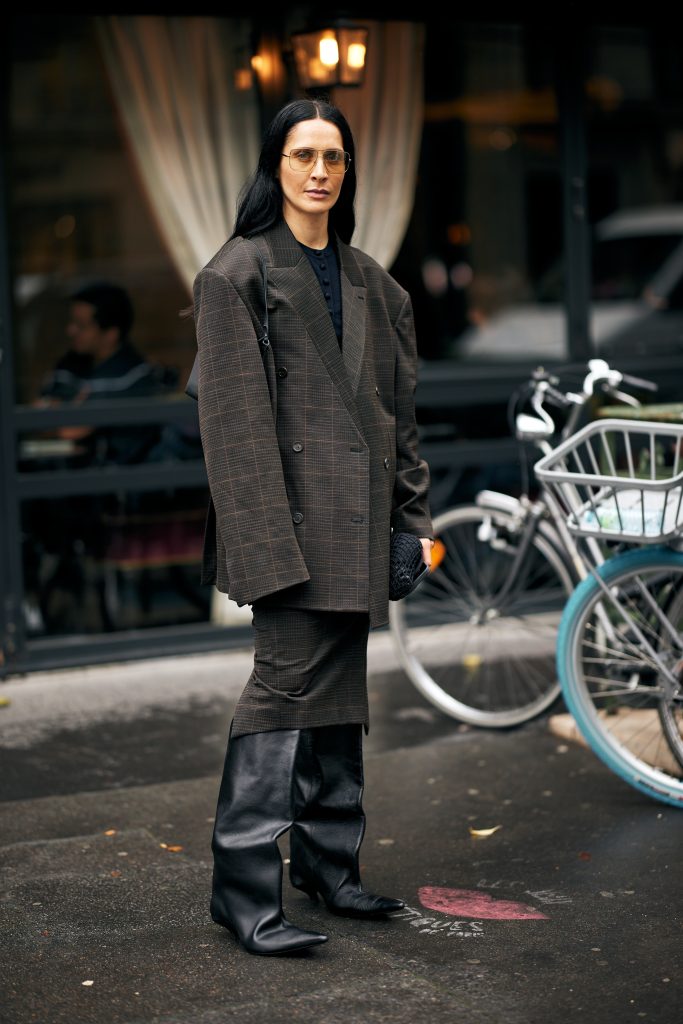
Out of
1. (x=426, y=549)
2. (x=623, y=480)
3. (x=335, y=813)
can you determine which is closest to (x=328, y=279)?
(x=426, y=549)

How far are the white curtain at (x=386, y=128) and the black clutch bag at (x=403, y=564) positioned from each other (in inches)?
140

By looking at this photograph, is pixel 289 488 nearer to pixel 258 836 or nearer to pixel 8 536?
pixel 258 836

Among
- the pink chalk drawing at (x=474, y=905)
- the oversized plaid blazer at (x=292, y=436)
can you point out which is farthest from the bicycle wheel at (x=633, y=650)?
the oversized plaid blazer at (x=292, y=436)

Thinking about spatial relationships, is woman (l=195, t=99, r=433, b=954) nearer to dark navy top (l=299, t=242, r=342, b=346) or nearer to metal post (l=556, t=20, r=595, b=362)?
dark navy top (l=299, t=242, r=342, b=346)

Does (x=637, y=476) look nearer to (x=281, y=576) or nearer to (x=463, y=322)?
(x=281, y=576)

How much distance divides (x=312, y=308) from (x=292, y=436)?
33cm

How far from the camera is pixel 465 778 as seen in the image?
534 centimetres

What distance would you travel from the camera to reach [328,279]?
399 centimetres

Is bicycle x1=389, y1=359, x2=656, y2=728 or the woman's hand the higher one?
Answer: the woman's hand

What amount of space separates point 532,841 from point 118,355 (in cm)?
339

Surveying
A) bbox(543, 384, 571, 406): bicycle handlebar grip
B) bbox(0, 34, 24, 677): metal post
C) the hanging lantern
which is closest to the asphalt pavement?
bbox(0, 34, 24, 677): metal post

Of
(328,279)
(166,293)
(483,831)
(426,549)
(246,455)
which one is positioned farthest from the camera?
(166,293)

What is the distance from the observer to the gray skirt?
3.86 m

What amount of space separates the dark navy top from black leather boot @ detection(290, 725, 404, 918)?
1.06 metres
